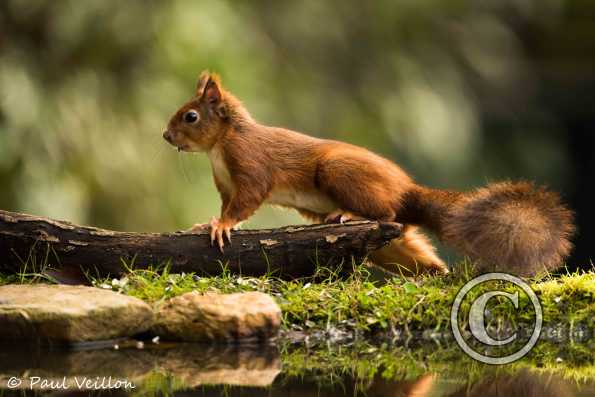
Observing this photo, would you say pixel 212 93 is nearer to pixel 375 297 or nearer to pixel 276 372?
pixel 375 297

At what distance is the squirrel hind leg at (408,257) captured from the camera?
2648mm

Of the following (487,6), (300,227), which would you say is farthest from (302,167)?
(487,6)

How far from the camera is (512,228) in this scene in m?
2.28

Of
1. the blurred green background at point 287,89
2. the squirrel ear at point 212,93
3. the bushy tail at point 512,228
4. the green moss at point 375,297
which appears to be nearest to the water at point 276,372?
the green moss at point 375,297

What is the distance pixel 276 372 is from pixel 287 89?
96.5 inches

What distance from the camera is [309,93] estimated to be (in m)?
4.07

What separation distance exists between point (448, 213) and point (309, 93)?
5.79 ft

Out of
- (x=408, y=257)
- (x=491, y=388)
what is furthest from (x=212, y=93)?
(x=491, y=388)

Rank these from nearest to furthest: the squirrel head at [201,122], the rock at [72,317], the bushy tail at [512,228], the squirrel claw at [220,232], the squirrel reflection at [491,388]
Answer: the squirrel reflection at [491,388], the rock at [72,317], the bushy tail at [512,228], the squirrel claw at [220,232], the squirrel head at [201,122]

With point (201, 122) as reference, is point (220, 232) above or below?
below

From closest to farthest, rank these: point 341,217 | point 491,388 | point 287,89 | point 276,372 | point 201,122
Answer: point 491,388
point 276,372
point 341,217
point 201,122
point 287,89

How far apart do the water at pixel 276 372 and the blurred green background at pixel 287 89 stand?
1.70 meters

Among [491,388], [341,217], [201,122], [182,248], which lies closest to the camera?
[491,388]

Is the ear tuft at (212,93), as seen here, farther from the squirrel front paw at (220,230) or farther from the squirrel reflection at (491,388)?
the squirrel reflection at (491,388)
